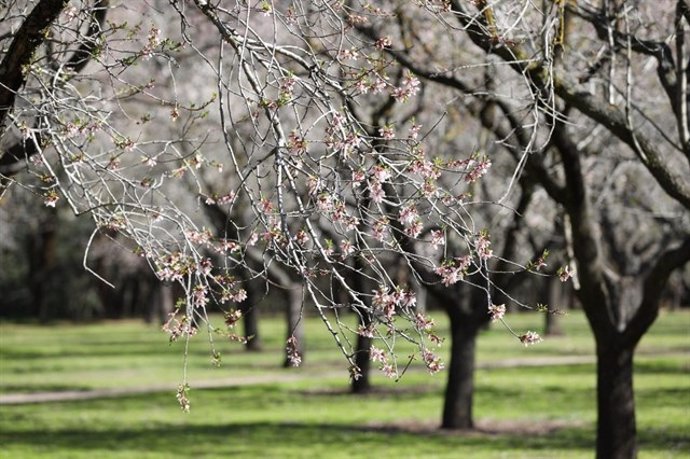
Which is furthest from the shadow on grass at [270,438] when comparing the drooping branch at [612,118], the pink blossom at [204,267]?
the pink blossom at [204,267]

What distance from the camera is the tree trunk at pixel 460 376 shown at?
1838 cm

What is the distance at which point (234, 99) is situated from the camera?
101ft

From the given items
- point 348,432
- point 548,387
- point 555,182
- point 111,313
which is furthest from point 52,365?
point 111,313

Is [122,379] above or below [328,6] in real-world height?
below

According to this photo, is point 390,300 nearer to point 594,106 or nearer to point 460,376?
point 594,106

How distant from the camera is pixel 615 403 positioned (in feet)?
42.1

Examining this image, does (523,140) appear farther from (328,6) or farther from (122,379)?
(122,379)

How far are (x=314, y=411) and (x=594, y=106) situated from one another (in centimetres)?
1275

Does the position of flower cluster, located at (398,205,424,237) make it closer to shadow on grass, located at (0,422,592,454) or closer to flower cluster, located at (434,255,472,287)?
flower cluster, located at (434,255,472,287)

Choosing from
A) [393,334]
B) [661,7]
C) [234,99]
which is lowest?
[393,334]

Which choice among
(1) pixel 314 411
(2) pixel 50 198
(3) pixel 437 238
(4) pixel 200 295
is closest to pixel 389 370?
(3) pixel 437 238

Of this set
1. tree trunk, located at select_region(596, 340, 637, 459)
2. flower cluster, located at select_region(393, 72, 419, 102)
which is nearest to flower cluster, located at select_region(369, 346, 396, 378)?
flower cluster, located at select_region(393, 72, 419, 102)

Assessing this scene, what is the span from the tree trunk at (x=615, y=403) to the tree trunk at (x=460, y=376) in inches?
219

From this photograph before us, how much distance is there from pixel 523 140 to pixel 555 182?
511mm
